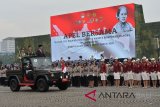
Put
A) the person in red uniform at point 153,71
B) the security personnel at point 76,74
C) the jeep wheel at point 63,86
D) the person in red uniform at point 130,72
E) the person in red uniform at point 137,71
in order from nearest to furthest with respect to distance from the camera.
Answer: the jeep wheel at point 63,86, the person in red uniform at point 153,71, the person in red uniform at point 137,71, the person in red uniform at point 130,72, the security personnel at point 76,74

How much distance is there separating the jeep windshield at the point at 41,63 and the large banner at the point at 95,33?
8.82m

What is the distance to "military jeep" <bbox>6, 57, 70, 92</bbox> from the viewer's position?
22719 mm

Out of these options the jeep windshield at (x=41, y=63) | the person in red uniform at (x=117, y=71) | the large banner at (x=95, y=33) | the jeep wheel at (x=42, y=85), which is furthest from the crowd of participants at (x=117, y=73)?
the large banner at (x=95, y=33)

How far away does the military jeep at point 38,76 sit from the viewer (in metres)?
22.7

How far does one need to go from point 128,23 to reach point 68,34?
6.81 metres

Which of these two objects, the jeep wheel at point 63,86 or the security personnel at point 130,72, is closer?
the jeep wheel at point 63,86

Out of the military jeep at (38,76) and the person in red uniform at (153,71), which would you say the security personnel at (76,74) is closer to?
the military jeep at (38,76)

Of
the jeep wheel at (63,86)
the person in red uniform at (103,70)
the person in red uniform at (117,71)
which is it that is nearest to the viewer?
the jeep wheel at (63,86)

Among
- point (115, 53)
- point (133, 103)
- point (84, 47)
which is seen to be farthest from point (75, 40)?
point (133, 103)

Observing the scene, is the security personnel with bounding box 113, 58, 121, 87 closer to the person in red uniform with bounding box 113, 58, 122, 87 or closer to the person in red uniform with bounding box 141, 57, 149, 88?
the person in red uniform with bounding box 113, 58, 122, 87

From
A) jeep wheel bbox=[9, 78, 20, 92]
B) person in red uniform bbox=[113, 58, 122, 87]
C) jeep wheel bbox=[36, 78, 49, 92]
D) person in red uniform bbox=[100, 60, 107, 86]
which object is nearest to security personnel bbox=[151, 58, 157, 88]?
person in red uniform bbox=[113, 58, 122, 87]

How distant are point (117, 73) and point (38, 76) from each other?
5.45 meters

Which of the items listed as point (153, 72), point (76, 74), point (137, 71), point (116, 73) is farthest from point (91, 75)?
point (153, 72)

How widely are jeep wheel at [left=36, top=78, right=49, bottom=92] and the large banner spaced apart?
9.71 meters
